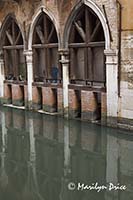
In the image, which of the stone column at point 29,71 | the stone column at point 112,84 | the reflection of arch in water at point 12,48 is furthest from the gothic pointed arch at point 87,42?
the reflection of arch in water at point 12,48

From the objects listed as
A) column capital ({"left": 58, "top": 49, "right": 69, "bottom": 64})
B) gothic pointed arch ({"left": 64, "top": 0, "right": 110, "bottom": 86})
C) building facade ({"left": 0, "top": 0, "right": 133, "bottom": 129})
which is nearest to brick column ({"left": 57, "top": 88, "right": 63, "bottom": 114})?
building facade ({"left": 0, "top": 0, "right": 133, "bottom": 129})

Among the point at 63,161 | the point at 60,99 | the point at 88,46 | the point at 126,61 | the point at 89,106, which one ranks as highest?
the point at 88,46

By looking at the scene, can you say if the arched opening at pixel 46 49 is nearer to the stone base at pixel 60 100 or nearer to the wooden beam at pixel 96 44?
the stone base at pixel 60 100

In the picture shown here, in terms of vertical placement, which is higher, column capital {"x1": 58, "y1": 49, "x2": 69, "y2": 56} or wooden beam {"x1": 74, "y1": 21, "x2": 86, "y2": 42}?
wooden beam {"x1": 74, "y1": 21, "x2": 86, "y2": 42}

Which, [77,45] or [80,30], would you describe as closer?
[80,30]

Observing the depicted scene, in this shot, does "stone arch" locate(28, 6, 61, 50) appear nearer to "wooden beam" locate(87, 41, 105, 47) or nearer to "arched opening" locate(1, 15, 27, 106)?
"arched opening" locate(1, 15, 27, 106)

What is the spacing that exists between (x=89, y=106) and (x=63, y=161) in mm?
2929

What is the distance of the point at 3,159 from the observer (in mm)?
8148

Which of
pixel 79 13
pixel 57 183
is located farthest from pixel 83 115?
pixel 57 183

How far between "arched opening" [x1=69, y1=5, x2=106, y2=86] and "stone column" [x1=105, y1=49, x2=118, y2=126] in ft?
2.34

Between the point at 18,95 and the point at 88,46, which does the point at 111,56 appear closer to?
the point at 88,46

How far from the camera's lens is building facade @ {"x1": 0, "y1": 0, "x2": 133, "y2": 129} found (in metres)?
9.24

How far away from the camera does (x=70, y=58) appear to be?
11211 millimetres

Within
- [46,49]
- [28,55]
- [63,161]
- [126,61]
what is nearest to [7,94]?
[28,55]
